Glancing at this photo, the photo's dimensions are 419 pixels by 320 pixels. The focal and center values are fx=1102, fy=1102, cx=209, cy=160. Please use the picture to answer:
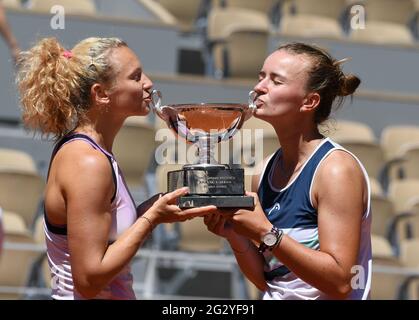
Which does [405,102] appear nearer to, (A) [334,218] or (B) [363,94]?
(B) [363,94]

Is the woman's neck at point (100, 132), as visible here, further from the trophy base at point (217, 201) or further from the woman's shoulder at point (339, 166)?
the woman's shoulder at point (339, 166)

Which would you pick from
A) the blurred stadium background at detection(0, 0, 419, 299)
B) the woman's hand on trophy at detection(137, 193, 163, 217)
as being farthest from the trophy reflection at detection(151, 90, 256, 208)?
the blurred stadium background at detection(0, 0, 419, 299)

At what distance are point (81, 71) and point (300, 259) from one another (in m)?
0.70

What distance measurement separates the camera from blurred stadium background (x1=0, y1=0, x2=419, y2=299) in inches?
207

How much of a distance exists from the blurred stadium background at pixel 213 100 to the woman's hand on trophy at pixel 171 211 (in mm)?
2444

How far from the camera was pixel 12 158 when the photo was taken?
5.49 meters

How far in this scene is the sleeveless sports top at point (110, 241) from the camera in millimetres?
2627

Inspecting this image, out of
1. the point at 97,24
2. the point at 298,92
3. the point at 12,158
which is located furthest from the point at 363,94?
the point at 298,92

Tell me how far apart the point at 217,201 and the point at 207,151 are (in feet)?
0.54

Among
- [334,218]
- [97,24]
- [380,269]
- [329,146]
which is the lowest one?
[380,269]

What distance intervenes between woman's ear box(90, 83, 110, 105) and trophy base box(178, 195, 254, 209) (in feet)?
1.19

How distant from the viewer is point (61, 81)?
8.75ft
